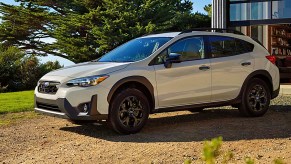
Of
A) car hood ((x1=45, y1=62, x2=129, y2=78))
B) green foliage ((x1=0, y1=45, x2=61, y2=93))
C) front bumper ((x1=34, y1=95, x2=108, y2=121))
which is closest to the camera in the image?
front bumper ((x1=34, y1=95, x2=108, y2=121))

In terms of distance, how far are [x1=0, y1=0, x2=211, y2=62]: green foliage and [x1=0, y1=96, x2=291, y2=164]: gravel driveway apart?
61.8 feet

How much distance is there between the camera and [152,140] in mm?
7227

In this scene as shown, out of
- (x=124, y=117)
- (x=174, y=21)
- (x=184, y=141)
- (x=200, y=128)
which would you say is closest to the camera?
(x=184, y=141)

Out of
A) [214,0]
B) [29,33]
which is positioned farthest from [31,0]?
[214,0]

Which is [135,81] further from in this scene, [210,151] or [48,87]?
[210,151]

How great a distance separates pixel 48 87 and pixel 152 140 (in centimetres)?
206

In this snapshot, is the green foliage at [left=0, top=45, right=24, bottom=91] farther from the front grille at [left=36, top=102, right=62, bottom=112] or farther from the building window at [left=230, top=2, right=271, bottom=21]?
the front grille at [left=36, top=102, right=62, bottom=112]

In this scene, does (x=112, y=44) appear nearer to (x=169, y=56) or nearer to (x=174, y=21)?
(x=174, y=21)

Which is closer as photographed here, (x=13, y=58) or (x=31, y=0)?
(x=13, y=58)

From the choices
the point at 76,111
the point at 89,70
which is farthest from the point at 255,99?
the point at 76,111

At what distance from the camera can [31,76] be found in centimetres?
2244

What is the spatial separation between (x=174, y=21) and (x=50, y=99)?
81.1ft

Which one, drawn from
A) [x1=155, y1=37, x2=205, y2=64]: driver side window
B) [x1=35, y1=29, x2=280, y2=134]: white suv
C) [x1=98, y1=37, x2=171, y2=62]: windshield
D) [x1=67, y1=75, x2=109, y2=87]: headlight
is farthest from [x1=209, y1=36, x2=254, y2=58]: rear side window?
[x1=67, y1=75, x2=109, y2=87]: headlight

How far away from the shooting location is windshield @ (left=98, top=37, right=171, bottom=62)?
8281 millimetres
